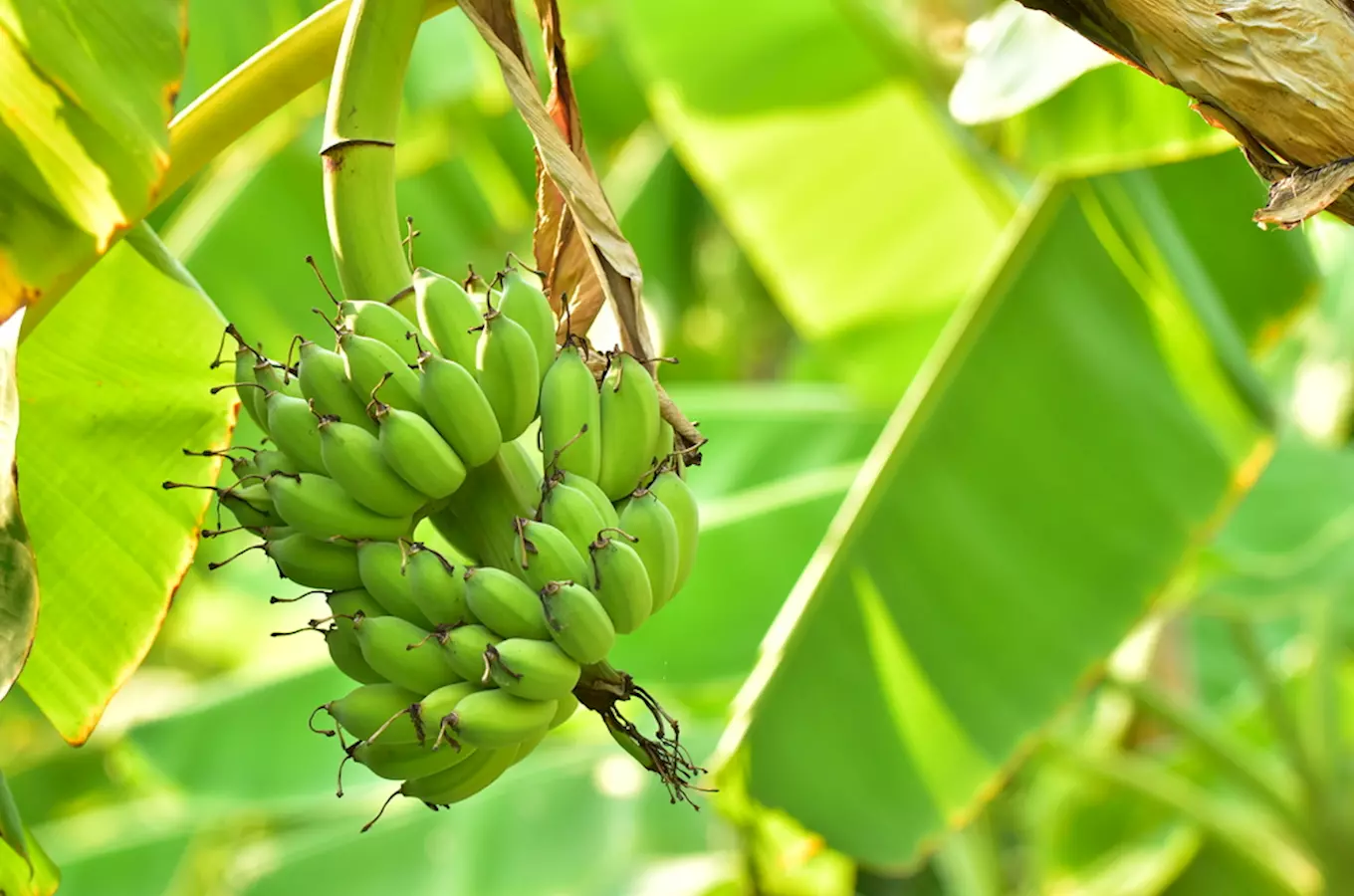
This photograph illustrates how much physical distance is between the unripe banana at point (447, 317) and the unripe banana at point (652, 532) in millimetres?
89

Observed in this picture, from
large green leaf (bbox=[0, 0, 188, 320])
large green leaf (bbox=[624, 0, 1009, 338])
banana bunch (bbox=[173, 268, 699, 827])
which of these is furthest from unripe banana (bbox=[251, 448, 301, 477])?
large green leaf (bbox=[624, 0, 1009, 338])

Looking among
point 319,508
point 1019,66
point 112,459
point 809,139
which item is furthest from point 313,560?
point 809,139

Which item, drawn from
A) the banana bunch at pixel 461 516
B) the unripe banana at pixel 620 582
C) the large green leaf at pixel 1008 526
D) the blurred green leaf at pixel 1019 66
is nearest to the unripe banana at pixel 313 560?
the banana bunch at pixel 461 516

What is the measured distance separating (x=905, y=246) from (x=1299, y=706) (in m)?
1.37

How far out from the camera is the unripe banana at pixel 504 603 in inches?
19.3

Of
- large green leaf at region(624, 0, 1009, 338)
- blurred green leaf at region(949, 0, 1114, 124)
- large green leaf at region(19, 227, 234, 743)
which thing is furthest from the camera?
large green leaf at region(624, 0, 1009, 338)

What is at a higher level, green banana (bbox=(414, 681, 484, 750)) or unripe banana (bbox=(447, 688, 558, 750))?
green banana (bbox=(414, 681, 484, 750))

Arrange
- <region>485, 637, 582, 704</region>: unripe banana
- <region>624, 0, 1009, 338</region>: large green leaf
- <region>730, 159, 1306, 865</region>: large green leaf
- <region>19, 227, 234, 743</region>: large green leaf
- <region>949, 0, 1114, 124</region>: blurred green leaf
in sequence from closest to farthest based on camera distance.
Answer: <region>485, 637, 582, 704</region>: unripe banana < <region>19, 227, 234, 743</region>: large green leaf < <region>949, 0, 1114, 124</region>: blurred green leaf < <region>730, 159, 1306, 865</region>: large green leaf < <region>624, 0, 1009, 338</region>: large green leaf

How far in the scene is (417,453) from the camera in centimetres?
49

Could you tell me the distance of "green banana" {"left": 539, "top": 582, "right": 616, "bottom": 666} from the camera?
1.59ft

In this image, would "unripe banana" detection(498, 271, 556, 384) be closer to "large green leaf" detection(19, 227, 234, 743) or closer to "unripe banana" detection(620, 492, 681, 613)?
"unripe banana" detection(620, 492, 681, 613)

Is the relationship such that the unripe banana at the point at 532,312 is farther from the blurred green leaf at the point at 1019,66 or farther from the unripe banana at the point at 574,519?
the blurred green leaf at the point at 1019,66

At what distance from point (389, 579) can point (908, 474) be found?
2.75ft

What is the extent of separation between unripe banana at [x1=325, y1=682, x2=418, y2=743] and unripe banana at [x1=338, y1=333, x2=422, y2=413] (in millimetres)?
113
